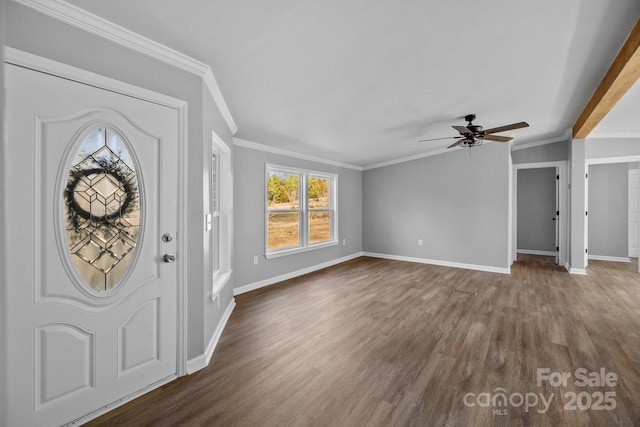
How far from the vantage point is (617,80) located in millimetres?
2600

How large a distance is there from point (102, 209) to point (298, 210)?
11.7ft

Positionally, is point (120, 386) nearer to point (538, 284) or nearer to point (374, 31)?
point (374, 31)

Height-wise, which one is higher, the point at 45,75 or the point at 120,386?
the point at 45,75

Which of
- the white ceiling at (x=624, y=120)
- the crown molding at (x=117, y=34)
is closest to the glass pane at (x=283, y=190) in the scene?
the crown molding at (x=117, y=34)

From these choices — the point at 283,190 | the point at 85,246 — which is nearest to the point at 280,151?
the point at 283,190

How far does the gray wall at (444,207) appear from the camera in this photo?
206 inches

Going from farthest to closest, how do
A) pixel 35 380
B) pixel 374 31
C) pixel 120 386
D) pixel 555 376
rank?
pixel 555 376 < pixel 374 31 < pixel 120 386 < pixel 35 380

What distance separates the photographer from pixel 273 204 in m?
4.64

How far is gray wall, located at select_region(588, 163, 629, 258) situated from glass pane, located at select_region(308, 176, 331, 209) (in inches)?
240

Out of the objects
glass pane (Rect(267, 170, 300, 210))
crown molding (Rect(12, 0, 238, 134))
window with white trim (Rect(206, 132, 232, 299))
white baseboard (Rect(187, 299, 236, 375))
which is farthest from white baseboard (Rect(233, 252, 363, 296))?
crown molding (Rect(12, 0, 238, 134))

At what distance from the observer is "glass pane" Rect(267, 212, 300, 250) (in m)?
4.63

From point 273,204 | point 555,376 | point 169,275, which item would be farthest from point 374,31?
point 273,204

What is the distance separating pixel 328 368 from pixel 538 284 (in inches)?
166

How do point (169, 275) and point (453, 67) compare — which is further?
point (453, 67)
